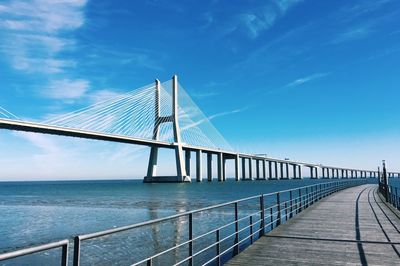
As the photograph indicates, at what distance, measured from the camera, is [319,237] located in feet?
26.8

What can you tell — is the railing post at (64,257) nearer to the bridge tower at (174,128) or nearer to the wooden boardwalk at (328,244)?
the wooden boardwalk at (328,244)

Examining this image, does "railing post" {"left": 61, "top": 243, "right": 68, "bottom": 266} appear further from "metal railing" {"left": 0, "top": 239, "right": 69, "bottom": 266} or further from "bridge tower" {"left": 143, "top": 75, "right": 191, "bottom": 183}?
"bridge tower" {"left": 143, "top": 75, "right": 191, "bottom": 183}

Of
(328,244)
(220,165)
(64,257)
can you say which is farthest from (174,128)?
(64,257)

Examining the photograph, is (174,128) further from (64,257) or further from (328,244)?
(64,257)

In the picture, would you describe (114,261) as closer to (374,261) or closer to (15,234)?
(374,261)

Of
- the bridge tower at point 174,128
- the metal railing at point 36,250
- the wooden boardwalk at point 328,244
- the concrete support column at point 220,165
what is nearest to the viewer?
the metal railing at point 36,250

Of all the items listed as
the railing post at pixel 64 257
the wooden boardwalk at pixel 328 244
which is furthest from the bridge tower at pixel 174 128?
the railing post at pixel 64 257

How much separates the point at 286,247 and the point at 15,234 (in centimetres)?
1545

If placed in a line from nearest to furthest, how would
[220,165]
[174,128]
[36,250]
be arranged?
[36,250]
[174,128]
[220,165]

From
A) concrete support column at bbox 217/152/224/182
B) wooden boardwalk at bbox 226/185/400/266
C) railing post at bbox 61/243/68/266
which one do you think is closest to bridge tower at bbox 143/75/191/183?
concrete support column at bbox 217/152/224/182

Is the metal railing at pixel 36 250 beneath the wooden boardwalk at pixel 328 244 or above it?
above

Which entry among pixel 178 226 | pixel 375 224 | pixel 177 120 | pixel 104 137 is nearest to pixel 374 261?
pixel 375 224

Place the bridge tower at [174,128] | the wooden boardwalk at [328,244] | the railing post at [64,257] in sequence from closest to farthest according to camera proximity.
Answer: the railing post at [64,257]
the wooden boardwalk at [328,244]
the bridge tower at [174,128]

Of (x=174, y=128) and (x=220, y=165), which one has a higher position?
(x=174, y=128)
